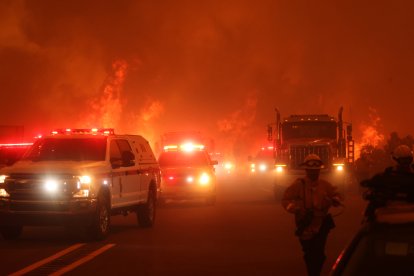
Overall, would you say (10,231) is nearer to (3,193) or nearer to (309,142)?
(3,193)

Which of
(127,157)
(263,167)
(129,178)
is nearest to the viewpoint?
(127,157)

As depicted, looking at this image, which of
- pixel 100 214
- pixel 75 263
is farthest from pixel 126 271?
pixel 100 214

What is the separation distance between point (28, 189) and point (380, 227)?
1261 cm

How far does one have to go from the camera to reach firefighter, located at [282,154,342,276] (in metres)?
10.3

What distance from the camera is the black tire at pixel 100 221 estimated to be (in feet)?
56.3

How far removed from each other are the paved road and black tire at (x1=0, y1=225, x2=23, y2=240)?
0.18 meters

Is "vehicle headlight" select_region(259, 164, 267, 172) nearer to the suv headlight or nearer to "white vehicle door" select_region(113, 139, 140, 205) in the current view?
"white vehicle door" select_region(113, 139, 140, 205)

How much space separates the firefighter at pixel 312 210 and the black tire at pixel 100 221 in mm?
7432

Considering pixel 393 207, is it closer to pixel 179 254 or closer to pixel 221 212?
pixel 179 254

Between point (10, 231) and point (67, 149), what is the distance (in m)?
2.15

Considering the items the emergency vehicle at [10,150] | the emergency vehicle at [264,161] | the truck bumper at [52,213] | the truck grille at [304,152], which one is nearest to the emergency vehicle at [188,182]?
the truck grille at [304,152]

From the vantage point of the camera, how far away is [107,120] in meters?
90.4

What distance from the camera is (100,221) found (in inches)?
685

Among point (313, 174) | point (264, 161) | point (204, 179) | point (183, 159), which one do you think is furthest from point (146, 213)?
point (264, 161)
